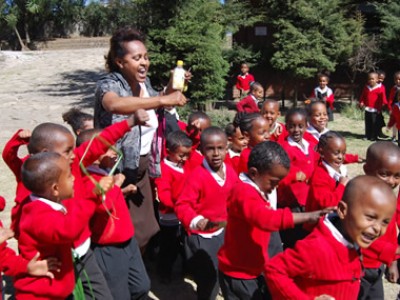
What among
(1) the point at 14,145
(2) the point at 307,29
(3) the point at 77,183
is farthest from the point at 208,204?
(2) the point at 307,29

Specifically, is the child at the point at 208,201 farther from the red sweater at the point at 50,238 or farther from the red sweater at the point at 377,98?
the red sweater at the point at 377,98

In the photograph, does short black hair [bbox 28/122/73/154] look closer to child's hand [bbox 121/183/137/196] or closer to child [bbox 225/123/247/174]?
child's hand [bbox 121/183/137/196]

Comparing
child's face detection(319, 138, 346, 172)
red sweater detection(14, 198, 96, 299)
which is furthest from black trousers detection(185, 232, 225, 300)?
red sweater detection(14, 198, 96, 299)

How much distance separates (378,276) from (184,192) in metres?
Result: 1.39

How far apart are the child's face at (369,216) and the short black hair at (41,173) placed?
4.79ft

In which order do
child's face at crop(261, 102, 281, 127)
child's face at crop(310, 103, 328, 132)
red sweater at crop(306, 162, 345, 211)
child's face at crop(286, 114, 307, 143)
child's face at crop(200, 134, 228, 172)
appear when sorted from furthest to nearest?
child's face at crop(261, 102, 281, 127) < child's face at crop(310, 103, 328, 132) < child's face at crop(286, 114, 307, 143) < child's face at crop(200, 134, 228, 172) < red sweater at crop(306, 162, 345, 211)

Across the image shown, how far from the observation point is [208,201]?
3.22 metres

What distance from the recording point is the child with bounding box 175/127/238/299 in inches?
126

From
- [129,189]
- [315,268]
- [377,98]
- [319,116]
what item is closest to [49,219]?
[129,189]

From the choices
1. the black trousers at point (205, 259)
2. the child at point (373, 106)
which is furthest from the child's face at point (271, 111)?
the child at point (373, 106)

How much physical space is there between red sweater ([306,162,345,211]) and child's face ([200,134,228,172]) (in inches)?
27.8

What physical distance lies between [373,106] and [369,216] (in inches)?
328

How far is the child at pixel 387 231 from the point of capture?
109 inches

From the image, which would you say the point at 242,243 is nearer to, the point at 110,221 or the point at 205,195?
the point at 205,195
